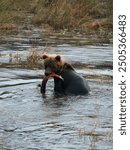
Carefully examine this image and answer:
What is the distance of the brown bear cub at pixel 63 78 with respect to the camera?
11.9 m

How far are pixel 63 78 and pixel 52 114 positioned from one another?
215 cm

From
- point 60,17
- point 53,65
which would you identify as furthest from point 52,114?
point 60,17

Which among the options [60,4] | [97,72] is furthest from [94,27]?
[97,72]

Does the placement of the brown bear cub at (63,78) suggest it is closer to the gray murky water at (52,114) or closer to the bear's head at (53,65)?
the bear's head at (53,65)

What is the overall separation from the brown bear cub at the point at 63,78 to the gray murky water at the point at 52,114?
0.67 feet

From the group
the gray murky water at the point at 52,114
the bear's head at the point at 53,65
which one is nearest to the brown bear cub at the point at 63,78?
the bear's head at the point at 53,65

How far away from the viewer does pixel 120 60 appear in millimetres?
8047

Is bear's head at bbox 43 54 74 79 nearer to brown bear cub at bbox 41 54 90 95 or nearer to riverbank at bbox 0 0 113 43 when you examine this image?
brown bear cub at bbox 41 54 90 95

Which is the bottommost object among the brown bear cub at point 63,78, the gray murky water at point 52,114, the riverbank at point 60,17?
the gray murky water at point 52,114

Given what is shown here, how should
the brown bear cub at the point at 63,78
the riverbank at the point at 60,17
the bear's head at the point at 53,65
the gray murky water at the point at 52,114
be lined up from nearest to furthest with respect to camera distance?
the gray murky water at the point at 52,114 < the brown bear cub at the point at 63,78 < the bear's head at the point at 53,65 < the riverbank at the point at 60,17

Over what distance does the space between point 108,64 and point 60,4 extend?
30.8 ft

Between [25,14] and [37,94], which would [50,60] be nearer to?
[37,94]

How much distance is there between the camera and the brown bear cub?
11898mm

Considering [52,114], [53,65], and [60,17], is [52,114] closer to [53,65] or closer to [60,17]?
[53,65]
